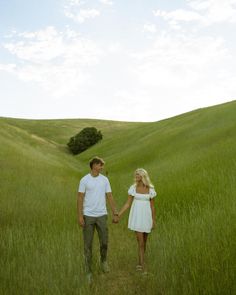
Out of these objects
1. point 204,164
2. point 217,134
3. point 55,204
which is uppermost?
point 217,134

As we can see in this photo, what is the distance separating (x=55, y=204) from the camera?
1309 cm

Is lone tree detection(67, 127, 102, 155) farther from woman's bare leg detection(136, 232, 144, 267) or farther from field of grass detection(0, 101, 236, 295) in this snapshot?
woman's bare leg detection(136, 232, 144, 267)

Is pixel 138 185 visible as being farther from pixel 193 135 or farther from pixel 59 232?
pixel 193 135

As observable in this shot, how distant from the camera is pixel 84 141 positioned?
74.3m

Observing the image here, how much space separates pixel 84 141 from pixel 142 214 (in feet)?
220

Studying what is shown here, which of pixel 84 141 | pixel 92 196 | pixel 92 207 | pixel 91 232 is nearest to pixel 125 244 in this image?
pixel 91 232

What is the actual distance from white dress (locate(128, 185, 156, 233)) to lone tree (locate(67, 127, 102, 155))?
66.2 meters

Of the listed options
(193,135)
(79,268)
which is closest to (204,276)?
(79,268)

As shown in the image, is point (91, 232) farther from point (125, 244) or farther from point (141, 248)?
point (125, 244)

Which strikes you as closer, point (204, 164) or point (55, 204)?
point (55, 204)

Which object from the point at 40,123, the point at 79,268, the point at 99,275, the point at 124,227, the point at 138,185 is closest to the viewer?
the point at 79,268

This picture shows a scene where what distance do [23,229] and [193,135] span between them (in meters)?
28.7

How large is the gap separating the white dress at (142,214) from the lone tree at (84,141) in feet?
217

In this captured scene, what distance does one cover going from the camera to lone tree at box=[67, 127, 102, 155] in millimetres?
73812
